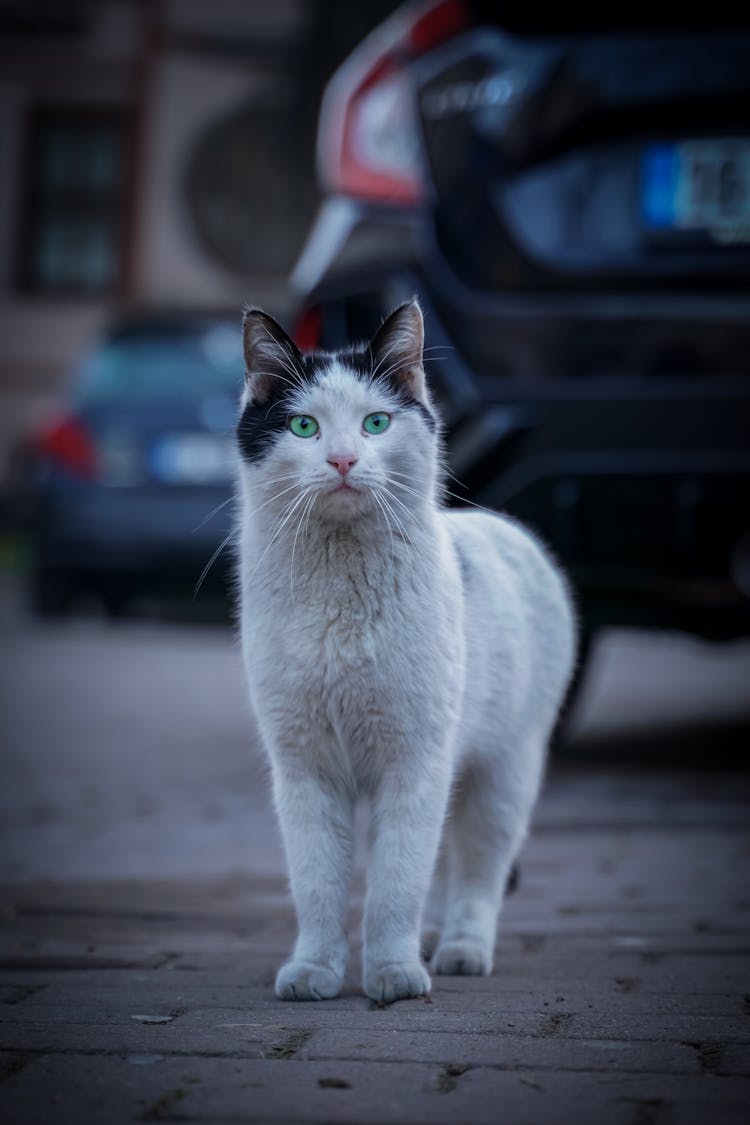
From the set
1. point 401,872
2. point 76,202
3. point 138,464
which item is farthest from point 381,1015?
point 76,202

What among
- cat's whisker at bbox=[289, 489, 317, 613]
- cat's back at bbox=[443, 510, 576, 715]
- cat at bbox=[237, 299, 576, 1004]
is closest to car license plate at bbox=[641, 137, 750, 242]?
cat's back at bbox=[443, 510, 576, 715]

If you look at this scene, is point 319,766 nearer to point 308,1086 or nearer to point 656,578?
point 308,1086

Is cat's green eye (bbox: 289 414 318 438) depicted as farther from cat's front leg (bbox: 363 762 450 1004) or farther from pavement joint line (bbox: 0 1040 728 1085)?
pavement joint line (bbox: 0 1040 728 1085)

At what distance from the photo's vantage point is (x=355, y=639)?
106 inches

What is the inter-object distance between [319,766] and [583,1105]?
0.92m

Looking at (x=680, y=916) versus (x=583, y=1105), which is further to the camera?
(x=680, y=916)

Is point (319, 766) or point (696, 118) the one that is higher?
point (696, 118)

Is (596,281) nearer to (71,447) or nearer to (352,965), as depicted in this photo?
(352,965)

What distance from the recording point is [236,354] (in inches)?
375

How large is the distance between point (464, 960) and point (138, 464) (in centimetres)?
670

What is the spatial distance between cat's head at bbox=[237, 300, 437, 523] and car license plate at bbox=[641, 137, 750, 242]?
1.67 m

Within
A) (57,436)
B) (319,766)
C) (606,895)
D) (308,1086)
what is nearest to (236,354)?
(57,436)

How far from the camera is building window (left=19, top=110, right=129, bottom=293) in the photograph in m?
21.3

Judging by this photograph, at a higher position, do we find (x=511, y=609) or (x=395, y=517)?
(x=395, y=517)
